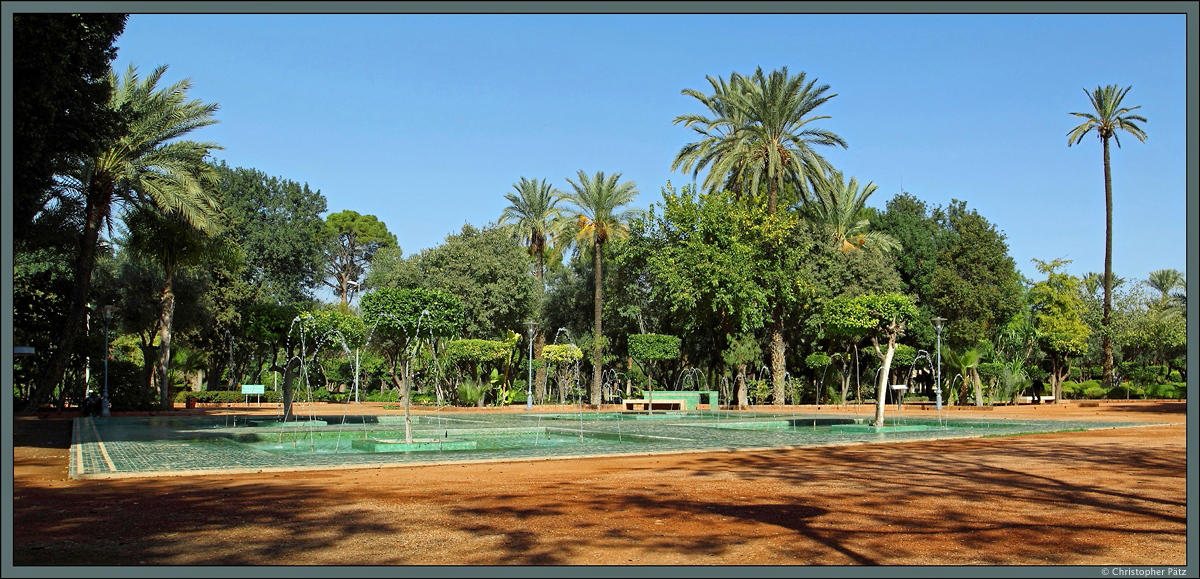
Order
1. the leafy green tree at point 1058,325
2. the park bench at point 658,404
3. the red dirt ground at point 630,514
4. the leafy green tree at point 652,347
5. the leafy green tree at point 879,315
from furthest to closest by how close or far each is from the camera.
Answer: the leafy green tree at point 1058,325 < the leafy green tree at point 652,347 < the park bench at point 658,404 < the leafy green tree at point 879,315 < the red dirt ground at point 630,514

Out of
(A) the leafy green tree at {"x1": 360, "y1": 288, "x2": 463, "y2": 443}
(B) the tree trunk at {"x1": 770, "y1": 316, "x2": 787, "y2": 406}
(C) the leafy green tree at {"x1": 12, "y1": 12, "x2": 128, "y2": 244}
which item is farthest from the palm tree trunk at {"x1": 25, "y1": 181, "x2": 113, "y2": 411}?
(B) the tree trunk at {"x1": 770, "y1": 316, "x2": 787, "y2": 406}

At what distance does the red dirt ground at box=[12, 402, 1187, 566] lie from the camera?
6281mm

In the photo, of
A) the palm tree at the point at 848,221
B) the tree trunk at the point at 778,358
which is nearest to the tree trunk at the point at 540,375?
the tree trunk at the point at 778,358

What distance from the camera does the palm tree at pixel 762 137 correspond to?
37.4m

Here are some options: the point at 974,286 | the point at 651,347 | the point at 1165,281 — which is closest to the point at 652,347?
the point at 651,347

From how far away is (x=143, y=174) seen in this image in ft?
87.6

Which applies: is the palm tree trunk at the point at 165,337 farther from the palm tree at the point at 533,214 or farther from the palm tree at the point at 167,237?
the palm tree at the point at 533,214

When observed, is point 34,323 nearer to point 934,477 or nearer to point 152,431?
point 152,431

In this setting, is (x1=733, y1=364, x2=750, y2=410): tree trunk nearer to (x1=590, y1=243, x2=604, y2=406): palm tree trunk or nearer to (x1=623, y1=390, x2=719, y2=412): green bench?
(x1=623, y1=390, x2=719, y2=412): green bench

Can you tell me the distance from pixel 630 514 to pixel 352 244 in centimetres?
7024

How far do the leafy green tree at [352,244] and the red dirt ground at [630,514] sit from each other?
6124cm

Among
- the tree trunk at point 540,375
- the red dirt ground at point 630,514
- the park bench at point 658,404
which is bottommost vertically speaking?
the park bench at point 658,404

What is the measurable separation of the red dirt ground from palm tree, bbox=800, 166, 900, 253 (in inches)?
1252

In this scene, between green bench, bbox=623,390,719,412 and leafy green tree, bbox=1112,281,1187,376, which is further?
leafy green tree, bbox=1112,281,1187,376
